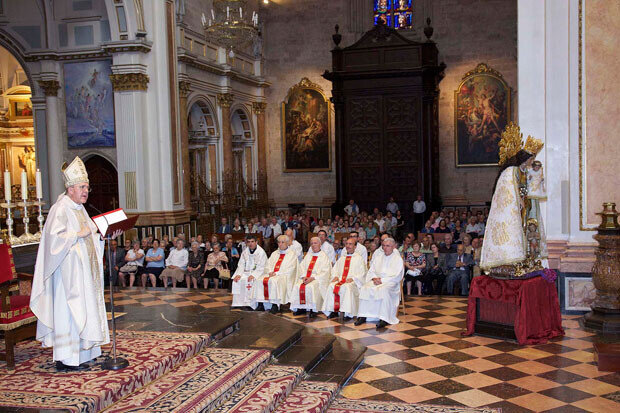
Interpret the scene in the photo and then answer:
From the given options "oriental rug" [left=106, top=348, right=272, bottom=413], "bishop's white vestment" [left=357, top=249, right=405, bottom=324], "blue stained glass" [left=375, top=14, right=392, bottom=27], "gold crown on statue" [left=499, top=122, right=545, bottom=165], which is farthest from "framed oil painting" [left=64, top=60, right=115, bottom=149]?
"gold crown on statue" [left=499, top=122, right=545, bottom=165]

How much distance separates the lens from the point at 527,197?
27.3 ft

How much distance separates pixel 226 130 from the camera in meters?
20.5

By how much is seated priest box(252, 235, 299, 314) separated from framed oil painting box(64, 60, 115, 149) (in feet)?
25.7

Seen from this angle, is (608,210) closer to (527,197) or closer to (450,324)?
(527,197)

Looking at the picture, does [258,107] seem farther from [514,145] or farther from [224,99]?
[514,145]

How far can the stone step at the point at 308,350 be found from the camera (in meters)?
7.10

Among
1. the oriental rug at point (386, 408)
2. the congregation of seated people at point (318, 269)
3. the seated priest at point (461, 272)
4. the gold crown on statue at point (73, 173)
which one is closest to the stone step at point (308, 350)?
the oriental rug at point (386, 408)

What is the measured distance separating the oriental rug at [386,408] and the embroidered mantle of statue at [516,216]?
8.98 ft

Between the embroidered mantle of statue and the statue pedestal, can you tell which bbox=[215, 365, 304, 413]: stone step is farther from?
the statue pedestal

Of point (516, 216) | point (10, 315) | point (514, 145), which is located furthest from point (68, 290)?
point (514, 145)

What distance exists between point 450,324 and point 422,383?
2649 mm

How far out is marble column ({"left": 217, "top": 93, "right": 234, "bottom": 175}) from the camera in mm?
20375

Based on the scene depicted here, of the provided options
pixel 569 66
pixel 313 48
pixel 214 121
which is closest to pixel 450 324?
pixel 569 66

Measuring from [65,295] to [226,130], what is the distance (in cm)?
1533
